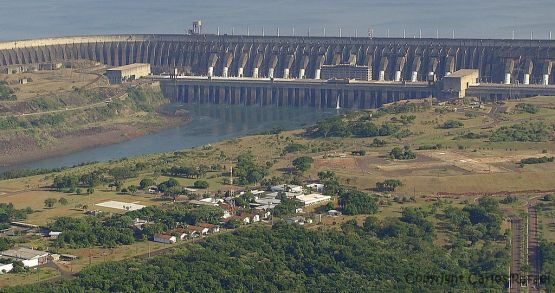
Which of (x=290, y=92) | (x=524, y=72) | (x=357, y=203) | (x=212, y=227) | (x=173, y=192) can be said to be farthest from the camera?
(x=290, y=92)

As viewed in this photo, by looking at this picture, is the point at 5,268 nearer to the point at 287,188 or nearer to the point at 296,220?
the point at 296,220

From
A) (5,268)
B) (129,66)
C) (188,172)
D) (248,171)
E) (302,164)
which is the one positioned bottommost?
(5,268)

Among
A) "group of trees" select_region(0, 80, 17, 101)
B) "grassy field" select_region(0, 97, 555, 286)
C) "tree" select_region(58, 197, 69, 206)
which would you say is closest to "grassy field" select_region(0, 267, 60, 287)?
"grassy field" select_region(0, 97, 555, 286)

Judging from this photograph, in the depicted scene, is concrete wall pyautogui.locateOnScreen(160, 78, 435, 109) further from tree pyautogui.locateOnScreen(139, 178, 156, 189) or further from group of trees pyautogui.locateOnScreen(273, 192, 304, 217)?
group of trees pyautogui.locateOnScreen(273, 192, 304, 217)

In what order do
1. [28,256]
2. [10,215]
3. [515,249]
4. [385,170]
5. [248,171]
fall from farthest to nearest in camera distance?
[385,170] → [248,171] → [10,215] → [515,249] → [28,256]

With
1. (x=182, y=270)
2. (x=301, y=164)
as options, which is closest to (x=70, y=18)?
(x=301, y=164)

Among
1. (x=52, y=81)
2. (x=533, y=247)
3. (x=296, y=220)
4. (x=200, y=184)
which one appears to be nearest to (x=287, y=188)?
(x=200, y=184)

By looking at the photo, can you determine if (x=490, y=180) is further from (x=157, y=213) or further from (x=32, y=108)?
(x=32, y=108)
